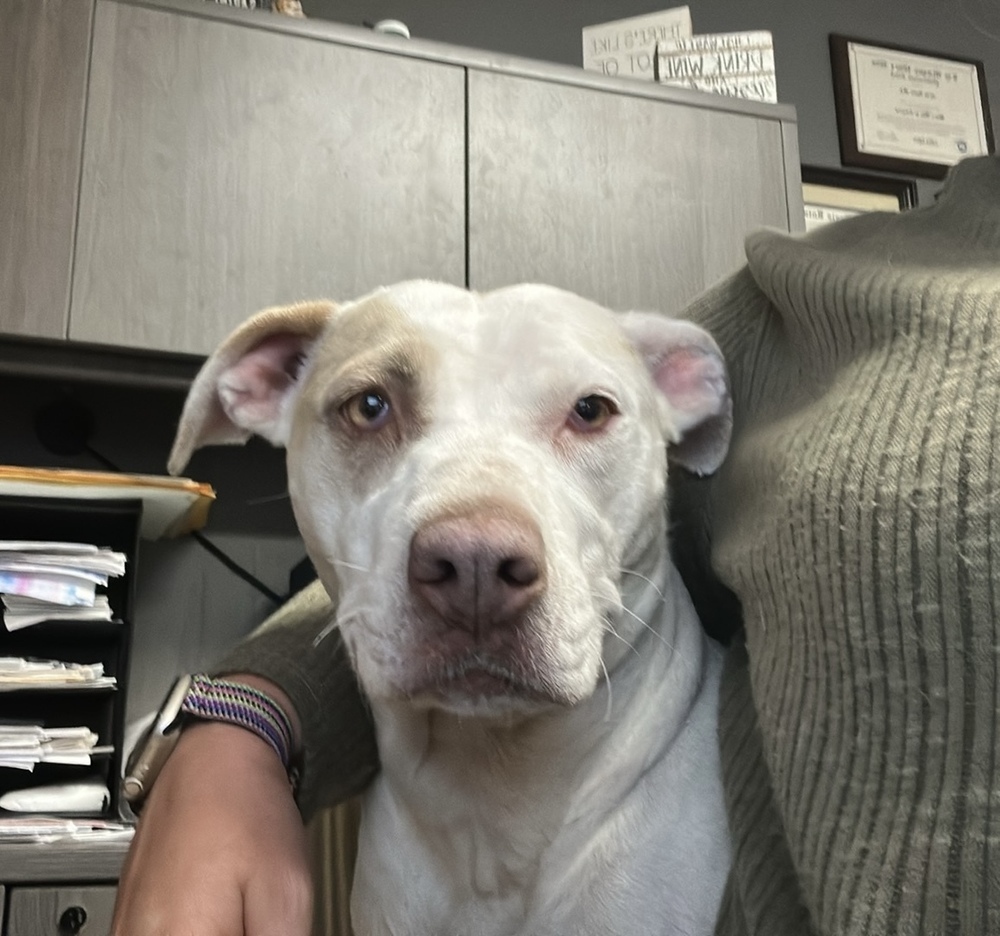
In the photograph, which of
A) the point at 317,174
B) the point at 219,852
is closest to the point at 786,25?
the point at 317,174

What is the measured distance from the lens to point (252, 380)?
926 mm

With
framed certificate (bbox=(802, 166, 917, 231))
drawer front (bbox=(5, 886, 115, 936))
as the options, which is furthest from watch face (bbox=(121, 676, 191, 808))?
framed certificate (bbox=(802, 166, 917, 231))

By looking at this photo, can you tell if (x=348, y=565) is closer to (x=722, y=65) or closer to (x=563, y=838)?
(x=563, y=838)

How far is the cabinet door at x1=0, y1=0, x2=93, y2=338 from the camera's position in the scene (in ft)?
4.91

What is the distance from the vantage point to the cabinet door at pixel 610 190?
1764 mm

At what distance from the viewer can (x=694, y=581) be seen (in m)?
0.91

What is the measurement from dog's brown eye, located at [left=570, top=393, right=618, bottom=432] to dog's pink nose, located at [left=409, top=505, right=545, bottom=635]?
0.18 metres

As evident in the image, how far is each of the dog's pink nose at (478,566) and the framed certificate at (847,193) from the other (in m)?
2.00

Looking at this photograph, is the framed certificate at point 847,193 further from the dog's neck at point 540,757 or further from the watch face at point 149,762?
the watch face at point 149,762

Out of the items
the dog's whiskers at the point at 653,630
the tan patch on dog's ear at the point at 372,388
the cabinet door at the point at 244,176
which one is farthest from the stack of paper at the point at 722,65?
the dog's whiskers at the point at 653,630

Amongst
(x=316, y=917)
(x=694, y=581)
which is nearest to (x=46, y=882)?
(x=316, y=917)

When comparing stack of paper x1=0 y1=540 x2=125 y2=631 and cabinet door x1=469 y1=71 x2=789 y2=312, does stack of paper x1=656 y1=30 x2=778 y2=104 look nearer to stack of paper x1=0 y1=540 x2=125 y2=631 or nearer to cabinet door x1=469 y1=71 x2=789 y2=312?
cabinet door x1=469 y1=71 x2=789 y2=312

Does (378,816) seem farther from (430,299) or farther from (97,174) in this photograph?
(97,174)

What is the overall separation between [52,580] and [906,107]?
2264 millimetres
